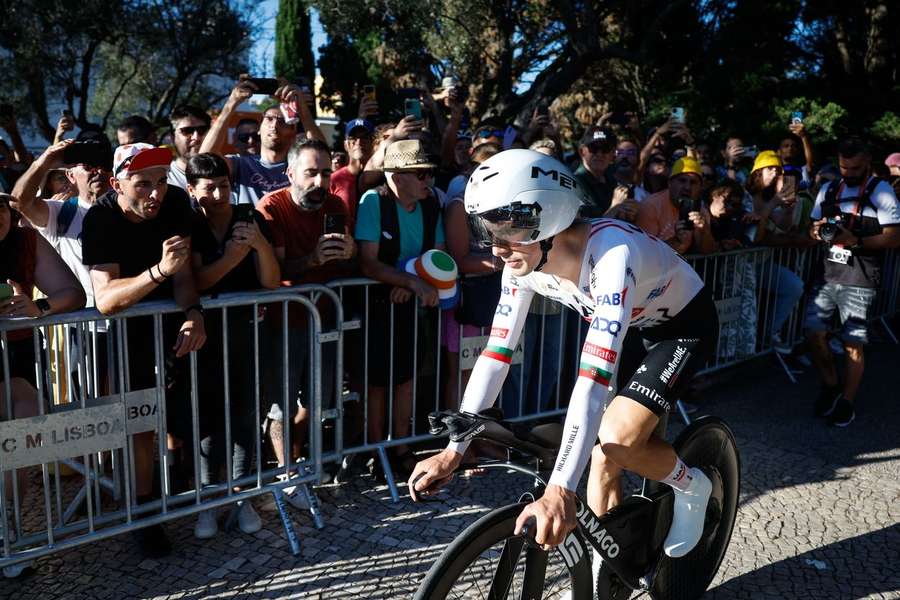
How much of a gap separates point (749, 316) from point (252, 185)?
443 centimetres

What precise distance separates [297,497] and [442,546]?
1.02 meters

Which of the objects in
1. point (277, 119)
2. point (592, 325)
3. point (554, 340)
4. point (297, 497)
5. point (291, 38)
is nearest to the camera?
point (592, 325)

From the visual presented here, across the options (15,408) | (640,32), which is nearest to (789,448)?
(15,408)

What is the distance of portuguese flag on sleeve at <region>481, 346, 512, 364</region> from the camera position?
9.30 ft

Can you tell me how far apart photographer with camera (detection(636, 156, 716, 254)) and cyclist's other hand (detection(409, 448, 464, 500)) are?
3.62m

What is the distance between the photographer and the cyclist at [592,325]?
2.42m

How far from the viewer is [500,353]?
2842 mm

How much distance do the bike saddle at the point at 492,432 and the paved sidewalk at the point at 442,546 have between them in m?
1.40

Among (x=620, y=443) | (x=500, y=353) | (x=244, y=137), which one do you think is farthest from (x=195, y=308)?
(x=244, y=137)

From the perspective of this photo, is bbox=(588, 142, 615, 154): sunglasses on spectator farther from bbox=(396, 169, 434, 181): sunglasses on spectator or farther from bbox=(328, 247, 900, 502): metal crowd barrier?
bbox=(396, 169, 434, 181): sunglasses on spectator

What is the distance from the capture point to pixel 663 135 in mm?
7949

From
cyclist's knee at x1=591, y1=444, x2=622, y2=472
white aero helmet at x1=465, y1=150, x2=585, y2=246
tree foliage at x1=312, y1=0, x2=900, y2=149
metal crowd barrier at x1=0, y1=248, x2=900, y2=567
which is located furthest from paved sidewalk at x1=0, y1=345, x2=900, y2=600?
tree foliage at x1=312, y1=0, x2=900, y2=149

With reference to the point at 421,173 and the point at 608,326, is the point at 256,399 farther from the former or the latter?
the point at 608,326

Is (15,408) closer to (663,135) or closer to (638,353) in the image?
(638,353)
